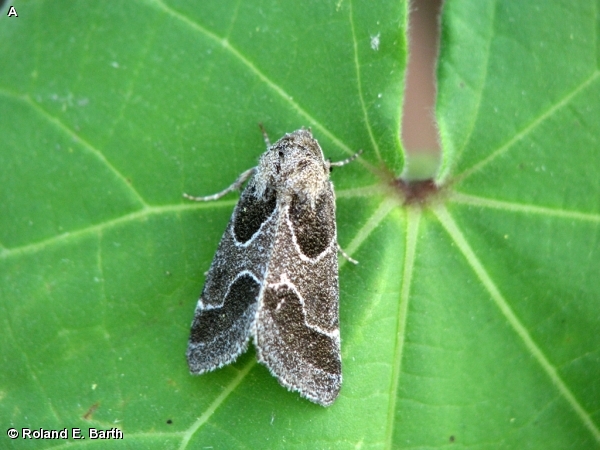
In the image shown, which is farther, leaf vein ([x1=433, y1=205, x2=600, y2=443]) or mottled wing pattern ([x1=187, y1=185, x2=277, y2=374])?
mottled wing pattern ([x1=187, y1=185, x2=277, y2=374])

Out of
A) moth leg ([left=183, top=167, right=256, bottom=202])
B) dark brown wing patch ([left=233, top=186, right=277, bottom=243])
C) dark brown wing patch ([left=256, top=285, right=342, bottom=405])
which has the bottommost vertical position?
dark brown wing patch ([left=256, top=285, right=342, bottom=405])

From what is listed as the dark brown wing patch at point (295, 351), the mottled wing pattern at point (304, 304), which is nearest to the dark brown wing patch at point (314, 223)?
the mottled wing pattern at point (304, 304)

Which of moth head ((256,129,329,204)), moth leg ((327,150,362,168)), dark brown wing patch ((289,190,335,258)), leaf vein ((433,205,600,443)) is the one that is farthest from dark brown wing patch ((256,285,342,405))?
leaf vein ((433,205,600,443))

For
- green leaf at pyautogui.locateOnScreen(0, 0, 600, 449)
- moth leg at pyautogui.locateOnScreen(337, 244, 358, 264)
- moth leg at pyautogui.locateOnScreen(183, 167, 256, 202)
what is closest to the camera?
green leaf at pyautogui.locateOnScreen(0, 0, 600, 449)

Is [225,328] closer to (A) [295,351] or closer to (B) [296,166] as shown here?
(A) [295,351]

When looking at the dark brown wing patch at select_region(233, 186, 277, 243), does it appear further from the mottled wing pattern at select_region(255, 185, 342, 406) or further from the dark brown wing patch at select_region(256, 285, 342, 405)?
the dark brown wing patch at select_region(256, 285, 342, 405)

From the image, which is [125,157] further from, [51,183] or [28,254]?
[28,254]

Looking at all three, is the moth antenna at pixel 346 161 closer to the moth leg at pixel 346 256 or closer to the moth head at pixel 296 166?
the moth head at pixel 296 166
